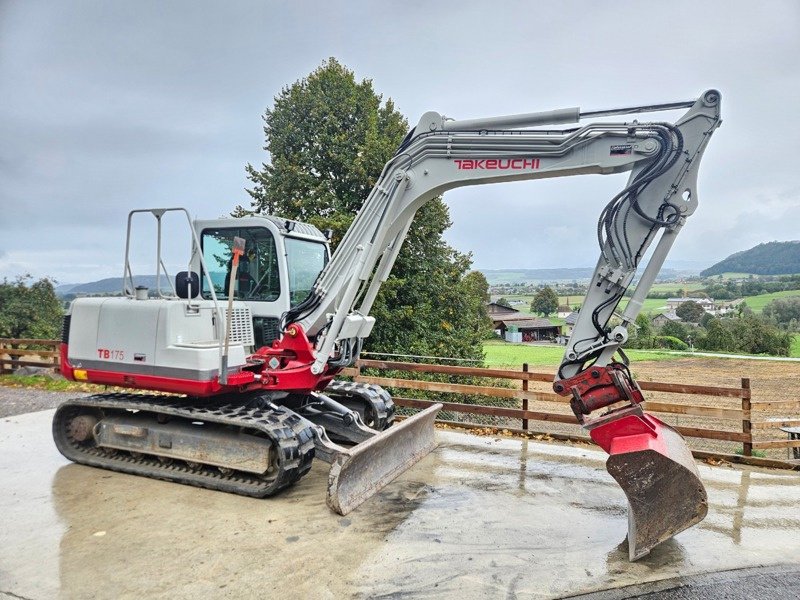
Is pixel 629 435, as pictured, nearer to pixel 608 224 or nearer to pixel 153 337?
pixel 608 224

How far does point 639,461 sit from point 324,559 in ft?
7.92

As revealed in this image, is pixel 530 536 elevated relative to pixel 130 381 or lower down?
lower down

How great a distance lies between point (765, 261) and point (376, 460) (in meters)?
37.6

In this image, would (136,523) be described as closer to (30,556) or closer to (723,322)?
(30,556)

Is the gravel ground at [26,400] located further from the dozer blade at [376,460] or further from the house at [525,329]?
the house at [525,329]

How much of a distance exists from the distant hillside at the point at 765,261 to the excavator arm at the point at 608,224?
31.9 meters

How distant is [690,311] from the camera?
2805 cm

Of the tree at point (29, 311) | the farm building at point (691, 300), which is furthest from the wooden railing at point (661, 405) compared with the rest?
the farm building at point (691, 300)

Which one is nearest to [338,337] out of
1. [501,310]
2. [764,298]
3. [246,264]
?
[246,264]

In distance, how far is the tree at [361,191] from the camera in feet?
46.8

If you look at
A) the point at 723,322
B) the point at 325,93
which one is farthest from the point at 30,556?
the point at 723,322

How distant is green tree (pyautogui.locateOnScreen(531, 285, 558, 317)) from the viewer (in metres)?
29.7

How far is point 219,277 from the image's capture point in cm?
605

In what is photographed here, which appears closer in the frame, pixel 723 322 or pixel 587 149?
pixel 587 149
